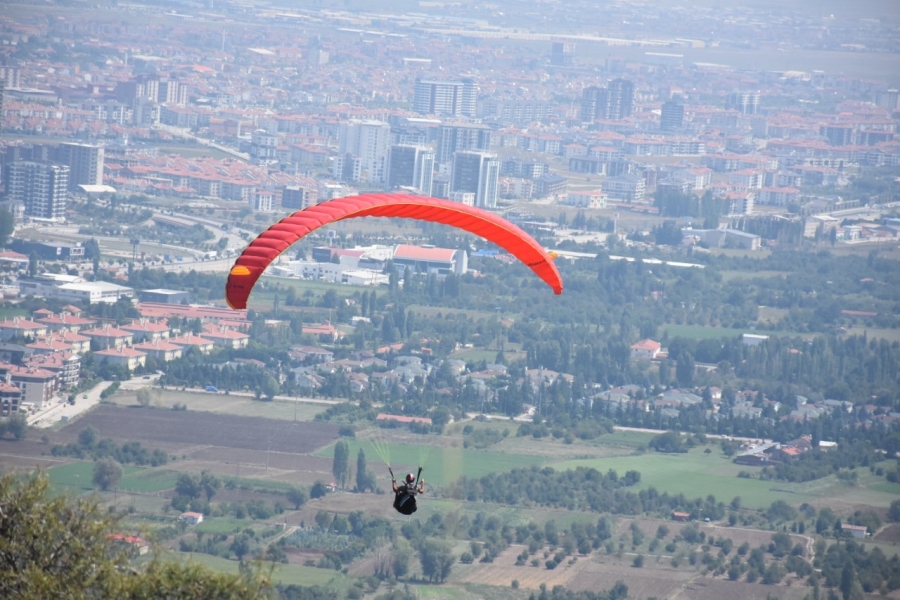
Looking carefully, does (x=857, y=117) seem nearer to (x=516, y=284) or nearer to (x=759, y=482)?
(x=516, y=284)

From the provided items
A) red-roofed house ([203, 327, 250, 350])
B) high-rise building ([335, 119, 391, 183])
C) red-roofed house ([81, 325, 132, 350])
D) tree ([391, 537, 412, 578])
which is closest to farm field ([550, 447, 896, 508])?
tree ([391, 537, 412, 578])

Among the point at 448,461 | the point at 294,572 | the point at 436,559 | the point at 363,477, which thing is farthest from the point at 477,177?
the point at 294,572

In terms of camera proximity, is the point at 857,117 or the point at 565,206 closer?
the point at 565,206

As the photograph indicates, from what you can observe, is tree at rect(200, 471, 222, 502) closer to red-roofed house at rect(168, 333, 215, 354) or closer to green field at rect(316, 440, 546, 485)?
green field at rect(316, 440, 546, 485)

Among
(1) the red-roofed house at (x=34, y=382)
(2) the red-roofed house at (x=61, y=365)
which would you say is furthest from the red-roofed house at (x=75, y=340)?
(1) the red-roofed house at (x=34, y=382)

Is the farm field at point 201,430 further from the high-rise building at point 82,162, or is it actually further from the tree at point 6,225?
the high-rise building at point 82,162

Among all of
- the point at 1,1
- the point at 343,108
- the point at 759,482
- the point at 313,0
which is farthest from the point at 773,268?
the point at 313,0
